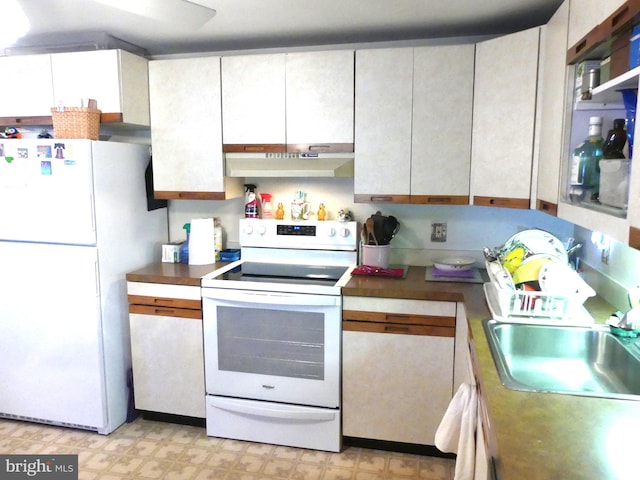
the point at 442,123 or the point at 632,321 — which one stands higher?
the point at 442,123

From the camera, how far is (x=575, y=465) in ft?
3.50

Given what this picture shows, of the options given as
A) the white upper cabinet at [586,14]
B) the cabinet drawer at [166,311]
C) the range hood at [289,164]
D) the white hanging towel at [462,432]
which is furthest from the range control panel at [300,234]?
the white upper cabinet at [586,14]

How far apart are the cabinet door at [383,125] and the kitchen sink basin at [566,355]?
1.08 metres

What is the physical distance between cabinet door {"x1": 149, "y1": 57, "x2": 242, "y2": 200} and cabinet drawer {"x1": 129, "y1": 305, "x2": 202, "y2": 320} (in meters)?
0.68

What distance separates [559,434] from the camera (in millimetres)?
1178

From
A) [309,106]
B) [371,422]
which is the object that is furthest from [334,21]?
[371,422]

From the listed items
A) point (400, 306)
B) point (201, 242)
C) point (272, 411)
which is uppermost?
point (201, 242)

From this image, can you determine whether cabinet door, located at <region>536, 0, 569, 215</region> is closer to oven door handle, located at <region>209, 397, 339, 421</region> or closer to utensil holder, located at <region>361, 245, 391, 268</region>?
utensil holder, located at <region>361, 245, 391, 268</region>

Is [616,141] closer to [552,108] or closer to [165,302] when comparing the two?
[552,108]

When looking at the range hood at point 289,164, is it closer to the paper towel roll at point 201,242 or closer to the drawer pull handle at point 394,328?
the paper towel roll at point 201,242

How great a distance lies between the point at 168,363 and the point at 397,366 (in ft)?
4.36

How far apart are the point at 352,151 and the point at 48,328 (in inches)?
80.0

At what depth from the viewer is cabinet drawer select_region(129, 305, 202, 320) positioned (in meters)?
2.82

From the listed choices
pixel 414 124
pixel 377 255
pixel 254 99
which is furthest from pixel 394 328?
pixel 254 99
